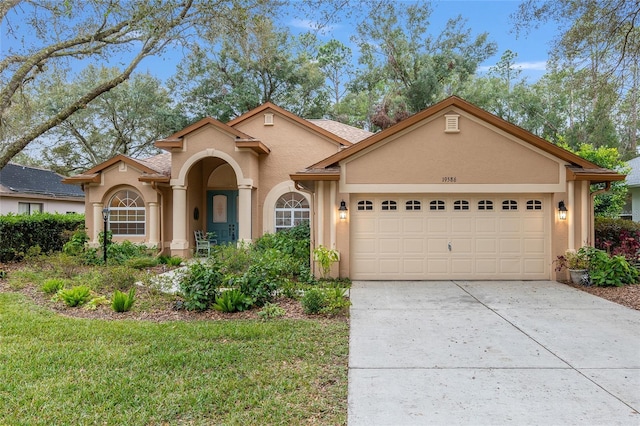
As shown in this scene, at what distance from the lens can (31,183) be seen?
69.2ft

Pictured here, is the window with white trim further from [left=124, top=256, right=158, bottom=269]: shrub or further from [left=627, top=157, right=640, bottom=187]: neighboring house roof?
[left=627, top=157, right=640, bottom=187]: neighboring house roof

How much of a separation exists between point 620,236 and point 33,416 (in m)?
14.2

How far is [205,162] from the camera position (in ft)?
51.7

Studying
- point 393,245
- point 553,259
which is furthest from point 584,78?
point 393,245

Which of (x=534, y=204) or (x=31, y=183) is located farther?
(x=31, y=183)

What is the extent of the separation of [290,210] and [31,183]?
1597 cm

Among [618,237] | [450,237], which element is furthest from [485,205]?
[618,237]

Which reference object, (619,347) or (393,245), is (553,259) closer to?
(393,245)

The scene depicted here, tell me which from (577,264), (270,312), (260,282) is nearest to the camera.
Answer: (270,312)

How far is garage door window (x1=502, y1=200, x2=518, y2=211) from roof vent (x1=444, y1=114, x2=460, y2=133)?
89.2 inches

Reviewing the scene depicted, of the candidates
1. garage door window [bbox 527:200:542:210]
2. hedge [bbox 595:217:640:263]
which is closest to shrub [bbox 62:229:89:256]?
garage door window [bbox 527:200:542:210]

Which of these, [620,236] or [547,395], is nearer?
[547,395]

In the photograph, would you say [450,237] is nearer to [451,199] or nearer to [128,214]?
[451,199]

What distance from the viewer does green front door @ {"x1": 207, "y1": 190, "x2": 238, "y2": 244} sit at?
15.9 metres
